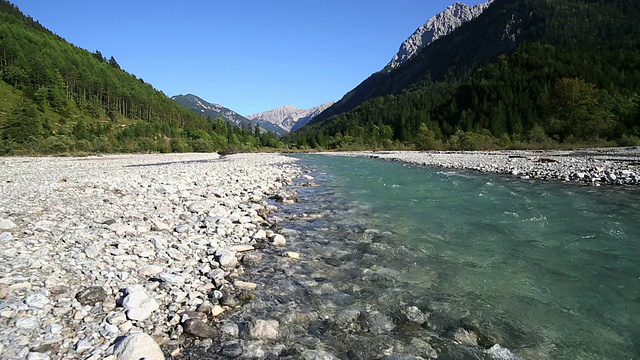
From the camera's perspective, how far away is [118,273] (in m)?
5.05

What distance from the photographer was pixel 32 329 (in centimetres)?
351

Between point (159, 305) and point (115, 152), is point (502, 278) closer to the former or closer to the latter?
point (159, 305)

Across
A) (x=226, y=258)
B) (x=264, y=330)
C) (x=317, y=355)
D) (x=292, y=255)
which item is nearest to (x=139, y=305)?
(x=264, y=330)

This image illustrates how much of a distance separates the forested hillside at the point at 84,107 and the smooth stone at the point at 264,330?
234 feet

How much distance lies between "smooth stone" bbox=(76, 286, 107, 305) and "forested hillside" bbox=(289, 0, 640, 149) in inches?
2400

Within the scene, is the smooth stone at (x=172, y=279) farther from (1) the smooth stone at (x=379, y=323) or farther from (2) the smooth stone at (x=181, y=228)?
(1) the smooth stone at (x=379, y=323)

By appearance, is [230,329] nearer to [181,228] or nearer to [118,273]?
[118,273]

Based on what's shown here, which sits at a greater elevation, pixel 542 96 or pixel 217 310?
pixel 542 96

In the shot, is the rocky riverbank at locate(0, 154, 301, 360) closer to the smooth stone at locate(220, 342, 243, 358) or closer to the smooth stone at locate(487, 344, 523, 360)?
the smooth stone at locate(220, 342, 243, 358)

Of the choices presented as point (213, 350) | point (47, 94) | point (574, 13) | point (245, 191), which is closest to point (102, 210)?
point (245, 191)

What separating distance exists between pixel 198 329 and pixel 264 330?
80 centimetres

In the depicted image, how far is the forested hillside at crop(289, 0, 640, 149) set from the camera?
56.0 metres

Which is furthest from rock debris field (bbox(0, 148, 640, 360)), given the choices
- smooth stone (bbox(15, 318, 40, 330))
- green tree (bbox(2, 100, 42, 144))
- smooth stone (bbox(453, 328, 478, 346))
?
green tree (bbox(2, 100, 42, 144))

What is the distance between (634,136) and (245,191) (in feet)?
191
